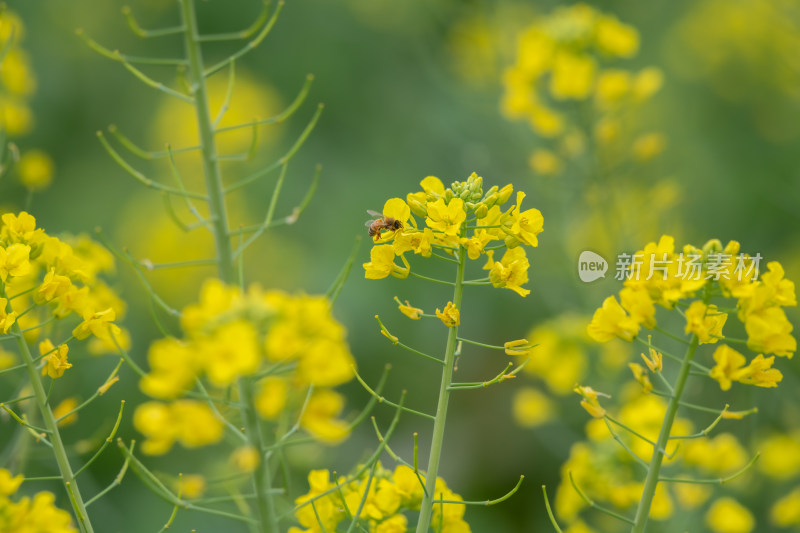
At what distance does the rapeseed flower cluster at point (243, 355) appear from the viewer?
932mm

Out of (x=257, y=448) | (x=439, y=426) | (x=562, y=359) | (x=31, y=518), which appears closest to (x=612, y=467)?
(x=562, y=359)

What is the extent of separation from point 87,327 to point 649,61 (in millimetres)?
4519

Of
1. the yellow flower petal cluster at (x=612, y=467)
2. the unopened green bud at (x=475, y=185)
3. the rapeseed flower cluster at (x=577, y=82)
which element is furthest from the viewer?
the rapeseed flower cluster at (x=577, y=82)

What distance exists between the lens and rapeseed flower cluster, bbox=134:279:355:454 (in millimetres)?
932

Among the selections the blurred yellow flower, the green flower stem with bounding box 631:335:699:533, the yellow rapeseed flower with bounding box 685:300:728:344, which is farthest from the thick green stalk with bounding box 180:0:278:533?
the blurred yellow flower

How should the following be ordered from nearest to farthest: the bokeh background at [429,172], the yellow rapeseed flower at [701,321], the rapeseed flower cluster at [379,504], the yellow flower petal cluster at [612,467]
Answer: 1. the yellow rapeseed flower at [701,321]
2. the rapeseed flower cluster at [379,504]
3. the yellow flower petal cluster at [612,467]
4. the bokeh background at [429,172]

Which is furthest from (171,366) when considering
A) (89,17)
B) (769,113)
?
(89,17)

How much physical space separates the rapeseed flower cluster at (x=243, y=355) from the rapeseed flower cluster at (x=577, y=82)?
7.05ft

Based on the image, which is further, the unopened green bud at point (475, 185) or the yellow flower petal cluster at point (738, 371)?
the unopened green bud at point (475, 185)

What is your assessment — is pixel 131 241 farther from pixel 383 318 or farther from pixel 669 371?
pixel 669 371

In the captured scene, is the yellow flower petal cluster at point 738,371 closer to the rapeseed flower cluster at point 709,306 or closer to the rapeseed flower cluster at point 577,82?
the rapeseed flower cluster at point 709,306

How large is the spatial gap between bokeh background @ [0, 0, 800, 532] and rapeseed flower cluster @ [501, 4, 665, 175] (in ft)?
0.38

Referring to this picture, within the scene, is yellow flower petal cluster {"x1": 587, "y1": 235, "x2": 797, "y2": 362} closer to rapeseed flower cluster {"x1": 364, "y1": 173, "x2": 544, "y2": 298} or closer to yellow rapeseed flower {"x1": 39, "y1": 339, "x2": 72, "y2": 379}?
rapeseed flower cluster {"x1": 364, "y1": 173, "x2": 544, "y2": 298}

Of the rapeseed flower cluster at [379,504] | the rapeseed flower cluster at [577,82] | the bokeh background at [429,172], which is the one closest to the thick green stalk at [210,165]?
the rapeseed flower cluster at [379,504]
